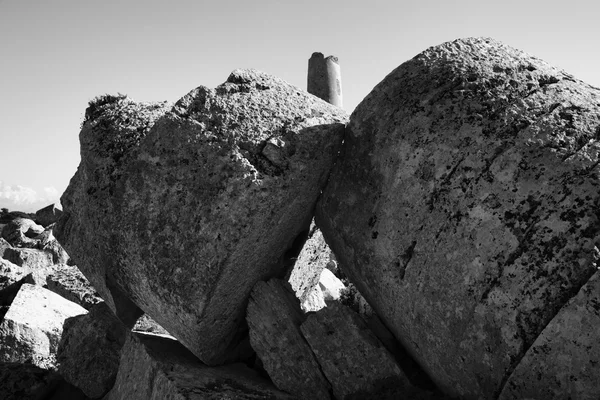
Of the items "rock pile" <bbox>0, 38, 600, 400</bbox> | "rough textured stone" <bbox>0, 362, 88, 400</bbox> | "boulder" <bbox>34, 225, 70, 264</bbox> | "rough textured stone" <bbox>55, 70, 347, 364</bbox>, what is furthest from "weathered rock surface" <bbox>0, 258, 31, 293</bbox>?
"rough textured stone" <bbox>55, 70, 347, 364</bbox>

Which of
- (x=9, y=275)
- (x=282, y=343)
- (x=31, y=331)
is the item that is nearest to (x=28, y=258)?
(x=9, y=275)

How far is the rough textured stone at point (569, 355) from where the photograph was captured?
3.89 meters

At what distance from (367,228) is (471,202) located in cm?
101

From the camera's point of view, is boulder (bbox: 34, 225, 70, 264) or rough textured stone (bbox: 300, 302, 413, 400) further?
boulder (bbox: 34, 225, 70, 264)

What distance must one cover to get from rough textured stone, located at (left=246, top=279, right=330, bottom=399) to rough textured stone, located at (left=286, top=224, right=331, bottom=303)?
93cm

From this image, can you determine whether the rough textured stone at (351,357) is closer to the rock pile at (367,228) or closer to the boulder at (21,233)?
the rock pile at (367,228)

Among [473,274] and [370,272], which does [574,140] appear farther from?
[370,272]

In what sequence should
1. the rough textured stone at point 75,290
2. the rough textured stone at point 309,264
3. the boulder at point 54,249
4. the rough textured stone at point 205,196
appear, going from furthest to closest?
the boulder at point 54,249 < the rough textured stone at point 75,290 < the rough textured stone at point 309,264 < the rough textured stone at point 205,196

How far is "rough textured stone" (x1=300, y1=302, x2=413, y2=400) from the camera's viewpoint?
4974 mm

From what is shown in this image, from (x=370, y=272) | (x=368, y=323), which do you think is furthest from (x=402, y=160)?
(x=368, y=323)

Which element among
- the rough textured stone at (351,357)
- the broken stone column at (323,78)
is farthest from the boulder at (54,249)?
the broken stone column at (323,78)

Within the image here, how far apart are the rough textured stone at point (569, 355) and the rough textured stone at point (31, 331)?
19.7 ft

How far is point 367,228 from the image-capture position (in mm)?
5035

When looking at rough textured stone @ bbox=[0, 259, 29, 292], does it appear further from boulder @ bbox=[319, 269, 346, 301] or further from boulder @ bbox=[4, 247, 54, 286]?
boulder @ bbox=[319, 269, 346, 301]
